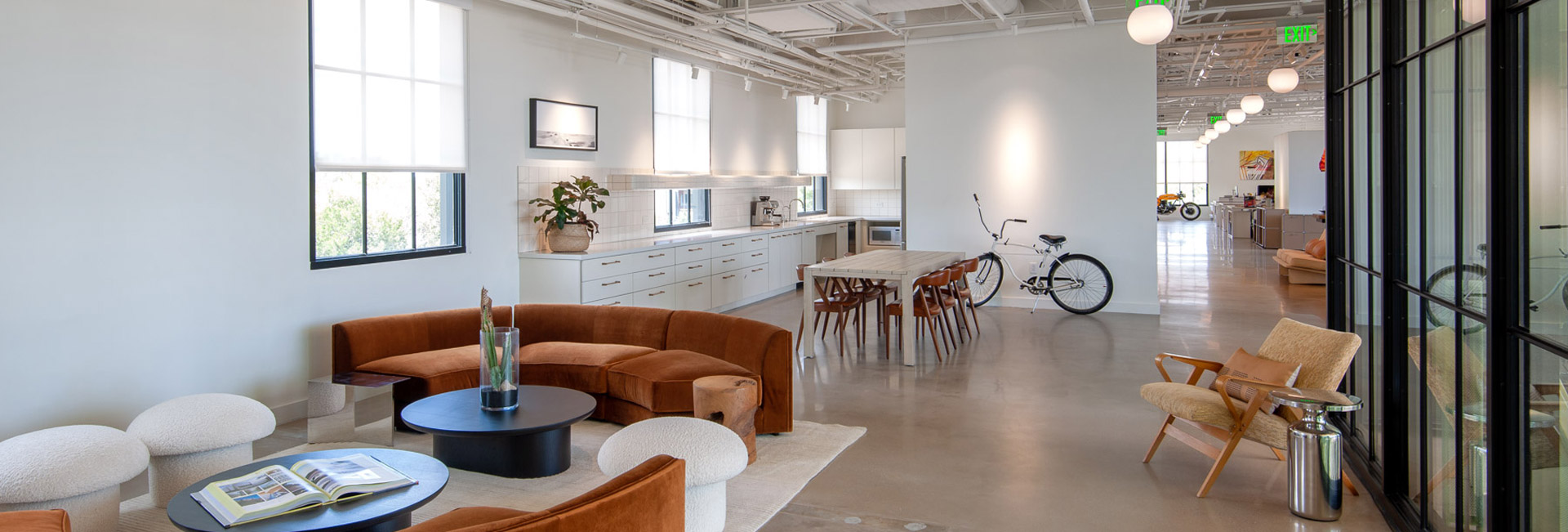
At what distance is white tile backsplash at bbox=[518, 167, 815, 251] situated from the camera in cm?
811

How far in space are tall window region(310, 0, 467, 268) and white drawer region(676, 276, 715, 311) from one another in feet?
8.41

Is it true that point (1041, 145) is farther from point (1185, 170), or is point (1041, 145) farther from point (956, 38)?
point (1185, 170)

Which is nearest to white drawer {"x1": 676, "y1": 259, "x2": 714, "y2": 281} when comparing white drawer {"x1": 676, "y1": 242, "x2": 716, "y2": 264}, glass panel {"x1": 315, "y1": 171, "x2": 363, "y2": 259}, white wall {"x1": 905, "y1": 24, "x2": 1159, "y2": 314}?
white drawer {"x1": 676, "y1": 242, "x2": 716, "y2": 264}

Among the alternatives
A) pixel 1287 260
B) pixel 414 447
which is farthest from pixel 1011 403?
pixel 1287 260

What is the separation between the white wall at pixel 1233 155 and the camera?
2988 centimetres

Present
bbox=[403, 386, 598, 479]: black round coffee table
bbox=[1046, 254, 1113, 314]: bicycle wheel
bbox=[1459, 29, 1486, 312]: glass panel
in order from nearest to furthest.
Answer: bbox=[1459, 29, 1486, 312]: glass panel → bbox=[403, 386, 598, 479]: black round coffee table → bbox=[1046, 254, 1113, 314]: bicycle wheel

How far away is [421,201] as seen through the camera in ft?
23.3

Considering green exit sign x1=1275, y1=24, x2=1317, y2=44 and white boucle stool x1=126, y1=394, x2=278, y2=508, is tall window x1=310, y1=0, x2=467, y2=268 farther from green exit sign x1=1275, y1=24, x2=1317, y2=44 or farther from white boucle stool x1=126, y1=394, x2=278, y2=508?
green exit sign x1=1275, y1=24, x2=1317, y2=44

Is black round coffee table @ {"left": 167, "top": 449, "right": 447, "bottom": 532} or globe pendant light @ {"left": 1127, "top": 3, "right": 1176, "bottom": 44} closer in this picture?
black round coffee table @ {"left": 167, "top": 449, "right": 447, "bottom": 532}

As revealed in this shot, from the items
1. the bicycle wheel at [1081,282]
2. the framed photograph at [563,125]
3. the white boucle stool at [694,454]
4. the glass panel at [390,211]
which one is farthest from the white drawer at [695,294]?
the white boucle stool at [694,454]

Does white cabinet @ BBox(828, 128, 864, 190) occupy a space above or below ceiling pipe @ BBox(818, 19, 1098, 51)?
below

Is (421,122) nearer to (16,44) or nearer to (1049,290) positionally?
(16,44)

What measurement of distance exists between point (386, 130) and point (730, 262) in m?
4.49

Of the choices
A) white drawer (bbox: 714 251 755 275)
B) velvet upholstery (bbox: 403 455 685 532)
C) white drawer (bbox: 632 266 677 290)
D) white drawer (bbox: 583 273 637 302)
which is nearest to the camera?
velvet upholstery (bbox: 403 455 685 532)
